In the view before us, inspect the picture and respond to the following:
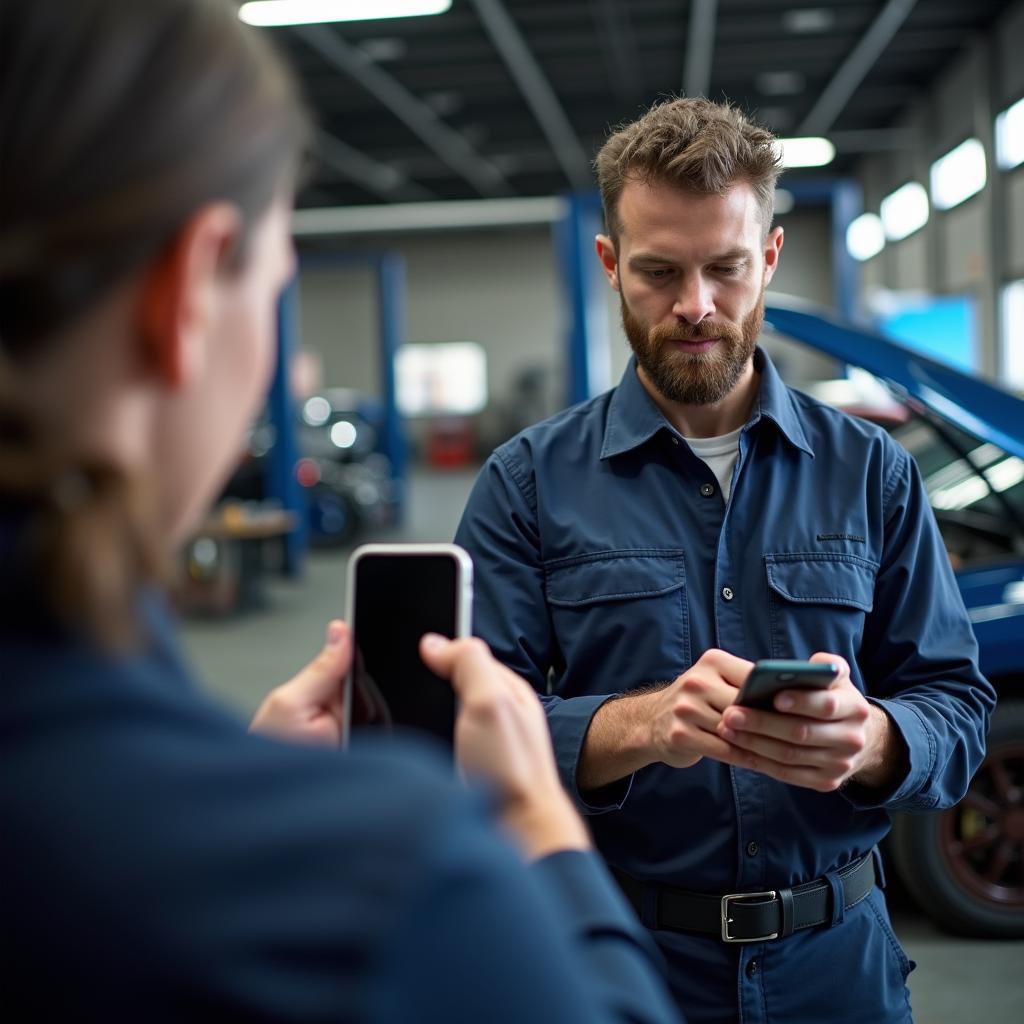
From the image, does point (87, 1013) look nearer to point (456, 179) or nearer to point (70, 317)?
point (70, 317)

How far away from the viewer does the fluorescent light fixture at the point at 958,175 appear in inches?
510

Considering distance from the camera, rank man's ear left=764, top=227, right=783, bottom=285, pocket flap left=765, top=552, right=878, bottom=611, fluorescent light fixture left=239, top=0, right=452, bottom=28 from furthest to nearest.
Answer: fluorescent light fixture left=239, top=0, right=452, bottom=28
man's ear left=764, top=227, right=783, bottom=285
pocket flap left=765, top=552, right=878, bottom=611

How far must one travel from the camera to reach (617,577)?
158 cm

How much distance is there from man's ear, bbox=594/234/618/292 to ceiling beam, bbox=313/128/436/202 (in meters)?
13.3

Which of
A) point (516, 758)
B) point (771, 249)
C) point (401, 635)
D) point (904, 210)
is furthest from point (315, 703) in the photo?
point (904, 210)

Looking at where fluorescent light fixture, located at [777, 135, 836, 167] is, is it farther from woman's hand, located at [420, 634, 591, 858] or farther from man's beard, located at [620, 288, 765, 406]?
woman's hand, located at [420, 634, 591, 858]

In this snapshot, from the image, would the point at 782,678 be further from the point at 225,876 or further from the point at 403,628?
the point at 225,876

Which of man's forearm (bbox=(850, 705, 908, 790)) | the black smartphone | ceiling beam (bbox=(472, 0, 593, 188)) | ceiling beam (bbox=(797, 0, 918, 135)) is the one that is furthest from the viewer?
ceiling beam (bbox=(797, 0, 918, 135))

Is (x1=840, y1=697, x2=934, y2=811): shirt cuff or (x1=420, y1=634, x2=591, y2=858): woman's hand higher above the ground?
(x1=420, y1=634, x2=591, y2=858): woman's hand

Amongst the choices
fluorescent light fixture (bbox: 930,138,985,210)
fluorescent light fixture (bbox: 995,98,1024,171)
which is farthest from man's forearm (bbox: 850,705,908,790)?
fluorescent light fixture (bbox: 930,138,985,210)

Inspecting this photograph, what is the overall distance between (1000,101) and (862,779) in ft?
40.9

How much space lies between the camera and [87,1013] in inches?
17.8

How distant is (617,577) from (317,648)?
5.68 m

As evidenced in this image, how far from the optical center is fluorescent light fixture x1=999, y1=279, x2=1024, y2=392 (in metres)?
11.9
